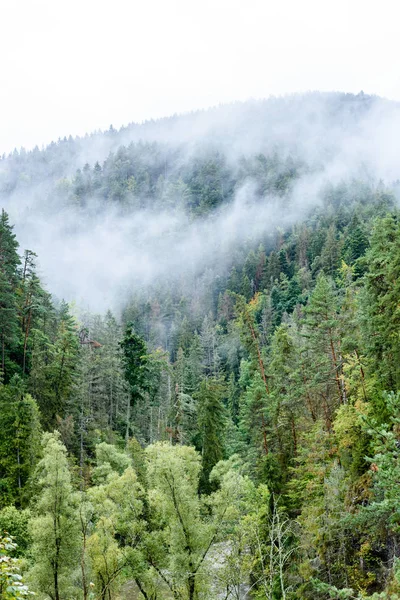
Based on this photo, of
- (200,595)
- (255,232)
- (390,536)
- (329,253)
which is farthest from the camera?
(255,232)

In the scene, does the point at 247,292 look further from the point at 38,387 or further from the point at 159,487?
the point at 159,487

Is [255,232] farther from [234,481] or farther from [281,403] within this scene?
[234,481]

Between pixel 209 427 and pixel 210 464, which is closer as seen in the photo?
pixel 210 464

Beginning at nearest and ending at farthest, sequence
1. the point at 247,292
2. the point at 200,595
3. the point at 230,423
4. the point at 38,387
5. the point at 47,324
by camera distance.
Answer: the point at 200,595, the point at 38,387, the point at 47,324, the point at 230,423, the point at 247,292

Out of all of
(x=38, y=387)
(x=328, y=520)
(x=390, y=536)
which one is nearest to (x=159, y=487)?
(x=328, y=520)

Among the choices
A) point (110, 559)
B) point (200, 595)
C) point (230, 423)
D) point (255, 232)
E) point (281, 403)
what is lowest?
point (200, 595)

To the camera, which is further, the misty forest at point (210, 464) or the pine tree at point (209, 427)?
the pine tree at point (209, 427)

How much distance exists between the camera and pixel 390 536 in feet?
70.5

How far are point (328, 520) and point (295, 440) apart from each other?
13072mm

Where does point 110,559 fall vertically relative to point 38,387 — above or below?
below

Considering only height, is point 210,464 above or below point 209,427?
below

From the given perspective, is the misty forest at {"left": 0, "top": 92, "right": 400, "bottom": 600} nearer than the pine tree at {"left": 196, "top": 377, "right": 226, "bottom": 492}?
Yes

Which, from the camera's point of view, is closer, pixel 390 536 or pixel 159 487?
pixel 390 536

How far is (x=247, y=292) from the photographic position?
12538cm
